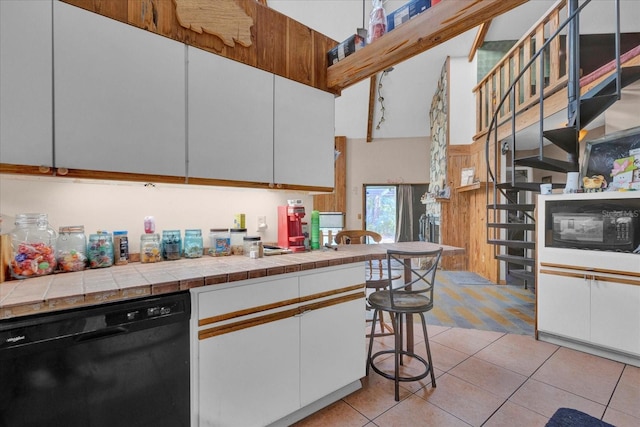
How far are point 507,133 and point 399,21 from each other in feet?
11.6

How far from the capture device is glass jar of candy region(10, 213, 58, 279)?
126cm

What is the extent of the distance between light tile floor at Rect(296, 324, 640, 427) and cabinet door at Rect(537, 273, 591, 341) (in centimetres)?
A: 18

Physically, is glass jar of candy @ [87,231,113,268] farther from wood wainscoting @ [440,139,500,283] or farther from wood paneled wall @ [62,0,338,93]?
wood wainscoting @ [440,139,500,283]

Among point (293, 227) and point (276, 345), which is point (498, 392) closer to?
point (276, 345)

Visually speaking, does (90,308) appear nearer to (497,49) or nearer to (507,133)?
(507,133)

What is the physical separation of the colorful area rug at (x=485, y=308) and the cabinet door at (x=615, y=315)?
61 centimetres

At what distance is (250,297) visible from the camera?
1422 mm

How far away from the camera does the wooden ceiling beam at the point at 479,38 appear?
492 cm

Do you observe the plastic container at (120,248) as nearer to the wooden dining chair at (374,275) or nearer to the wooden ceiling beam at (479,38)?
the wooden dining chair at (374,275)

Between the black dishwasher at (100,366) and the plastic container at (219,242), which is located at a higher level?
the plastic container at (219,242)

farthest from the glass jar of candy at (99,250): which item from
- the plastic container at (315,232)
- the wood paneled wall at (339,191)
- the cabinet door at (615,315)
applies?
the wood paneled wall at (339,191)

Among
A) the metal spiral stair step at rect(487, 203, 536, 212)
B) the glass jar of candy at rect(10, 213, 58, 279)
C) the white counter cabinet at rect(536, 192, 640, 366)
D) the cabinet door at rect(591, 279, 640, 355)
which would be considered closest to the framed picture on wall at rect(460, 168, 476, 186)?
the metal spiral stair step at rect(487, 203, 536, 212)

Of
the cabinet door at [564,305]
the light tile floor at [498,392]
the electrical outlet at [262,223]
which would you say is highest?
the electrical outlet at [262,223]

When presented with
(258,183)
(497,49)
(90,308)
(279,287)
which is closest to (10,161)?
(90,308)
